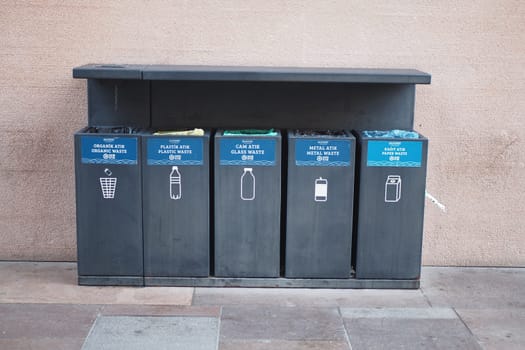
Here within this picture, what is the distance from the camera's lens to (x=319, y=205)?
21.6 ft

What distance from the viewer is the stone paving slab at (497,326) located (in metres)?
5.75

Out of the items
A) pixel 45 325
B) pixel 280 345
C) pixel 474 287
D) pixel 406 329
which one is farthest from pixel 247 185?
pixel 474 287

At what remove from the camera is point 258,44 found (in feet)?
23.1

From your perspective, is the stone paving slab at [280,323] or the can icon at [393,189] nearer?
the stone paving slab at [280,323]

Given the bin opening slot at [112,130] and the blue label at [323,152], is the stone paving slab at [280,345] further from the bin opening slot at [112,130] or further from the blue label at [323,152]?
the bin opening slot at [112,130]

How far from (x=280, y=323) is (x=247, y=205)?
107 cm

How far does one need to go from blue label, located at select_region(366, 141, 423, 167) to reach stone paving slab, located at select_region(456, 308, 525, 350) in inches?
50.5

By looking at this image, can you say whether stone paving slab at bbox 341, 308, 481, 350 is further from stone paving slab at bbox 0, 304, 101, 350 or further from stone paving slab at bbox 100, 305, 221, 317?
stone paving slab at bbox 0, 304, 101, 350

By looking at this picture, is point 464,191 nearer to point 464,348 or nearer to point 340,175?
point 340,175

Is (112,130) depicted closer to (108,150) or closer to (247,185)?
(108,150)

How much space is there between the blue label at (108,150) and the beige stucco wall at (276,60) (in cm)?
83

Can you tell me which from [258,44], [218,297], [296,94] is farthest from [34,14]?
[218,297]

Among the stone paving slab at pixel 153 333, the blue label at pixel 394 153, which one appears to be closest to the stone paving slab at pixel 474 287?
the blue label at pixel 394 153

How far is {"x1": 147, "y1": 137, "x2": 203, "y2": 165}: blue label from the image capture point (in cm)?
645
